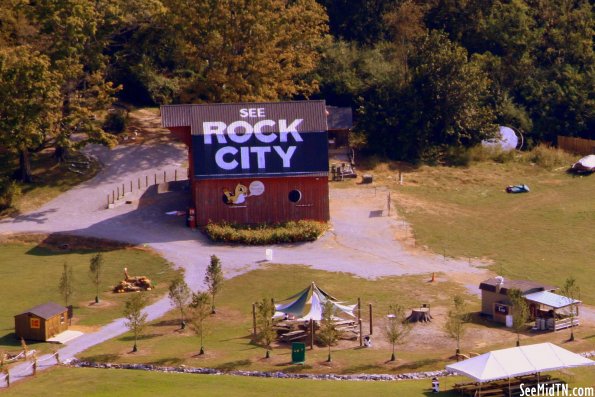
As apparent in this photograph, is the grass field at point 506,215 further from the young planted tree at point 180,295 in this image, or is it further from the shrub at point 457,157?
the young planted tree at point 180,295

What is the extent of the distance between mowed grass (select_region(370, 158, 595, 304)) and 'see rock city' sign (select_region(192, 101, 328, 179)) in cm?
927

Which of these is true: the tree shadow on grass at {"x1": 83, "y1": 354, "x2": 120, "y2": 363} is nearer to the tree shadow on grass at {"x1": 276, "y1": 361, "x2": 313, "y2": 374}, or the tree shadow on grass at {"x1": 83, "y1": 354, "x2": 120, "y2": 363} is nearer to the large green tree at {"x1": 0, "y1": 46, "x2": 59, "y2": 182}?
the tree shadow on grass at {"x1": 276, "y1": 361, "x2": 313, "y2": 374}

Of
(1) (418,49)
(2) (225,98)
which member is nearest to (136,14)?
(2) (225,98)

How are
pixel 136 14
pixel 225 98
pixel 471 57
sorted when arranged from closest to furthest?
pixel 225 98
pixel 136 14
pixel 471 57

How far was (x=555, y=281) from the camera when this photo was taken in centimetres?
7544

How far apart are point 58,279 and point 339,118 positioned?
121 ft

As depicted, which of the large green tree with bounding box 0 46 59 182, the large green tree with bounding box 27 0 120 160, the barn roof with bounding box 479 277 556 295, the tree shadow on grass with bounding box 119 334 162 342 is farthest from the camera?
the large green tree with bounding box 27 0 120 160

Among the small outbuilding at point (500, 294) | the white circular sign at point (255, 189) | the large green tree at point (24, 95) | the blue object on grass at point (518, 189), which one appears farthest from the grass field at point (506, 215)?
the large green tree at point (24, 95)

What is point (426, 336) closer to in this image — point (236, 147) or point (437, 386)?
point (437, 386)

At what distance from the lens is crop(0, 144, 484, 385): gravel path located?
7900 cm

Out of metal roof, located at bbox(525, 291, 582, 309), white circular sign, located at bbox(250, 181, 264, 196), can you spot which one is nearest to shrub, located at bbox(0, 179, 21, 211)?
white circular sign, located at bbox(250, 181, 264, 196)

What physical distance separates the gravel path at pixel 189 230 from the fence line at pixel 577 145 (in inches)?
976

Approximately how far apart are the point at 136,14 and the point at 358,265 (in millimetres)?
40243

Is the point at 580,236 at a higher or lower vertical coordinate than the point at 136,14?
lower
